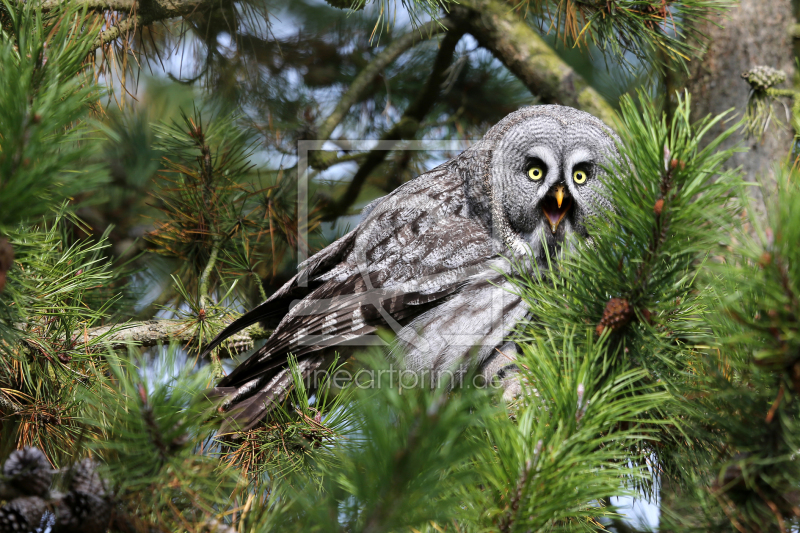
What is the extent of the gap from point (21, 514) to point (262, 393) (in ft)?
3.49

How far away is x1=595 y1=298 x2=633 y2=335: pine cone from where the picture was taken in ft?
3.69

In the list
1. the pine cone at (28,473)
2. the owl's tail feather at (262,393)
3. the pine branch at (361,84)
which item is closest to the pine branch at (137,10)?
the pine branch at (361,84)

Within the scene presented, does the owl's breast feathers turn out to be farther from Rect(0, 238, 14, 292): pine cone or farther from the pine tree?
Rect(0, 238, 14, 292): pine cone

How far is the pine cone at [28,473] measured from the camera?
39.1 inches

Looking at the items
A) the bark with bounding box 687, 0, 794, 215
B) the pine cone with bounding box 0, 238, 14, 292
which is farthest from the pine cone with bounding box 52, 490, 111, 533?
the bark with bounding box 687, 0, 794, 215

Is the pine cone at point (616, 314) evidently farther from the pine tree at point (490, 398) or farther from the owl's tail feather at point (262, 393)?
the owl's tail feather at point (262, 393)

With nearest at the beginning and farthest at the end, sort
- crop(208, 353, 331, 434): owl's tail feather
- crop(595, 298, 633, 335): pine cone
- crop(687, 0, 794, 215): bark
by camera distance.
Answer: crop(595, 298, 633, 335): pine cone
crop(208, 353, 331, 434): owl's tail feather
crop(687, 0, 794, 215): bark

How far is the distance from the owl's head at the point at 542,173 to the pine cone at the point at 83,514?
145 cm

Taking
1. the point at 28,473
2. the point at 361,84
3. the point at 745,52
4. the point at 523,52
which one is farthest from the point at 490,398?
the point at 745,52

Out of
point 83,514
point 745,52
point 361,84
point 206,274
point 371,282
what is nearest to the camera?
A: point 83,514

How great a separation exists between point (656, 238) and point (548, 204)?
3.44 ft

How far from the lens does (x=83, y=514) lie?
0.96 metres

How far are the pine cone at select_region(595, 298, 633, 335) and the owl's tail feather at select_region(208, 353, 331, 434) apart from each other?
3.47 feet

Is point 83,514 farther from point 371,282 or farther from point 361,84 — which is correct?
point 361,84
